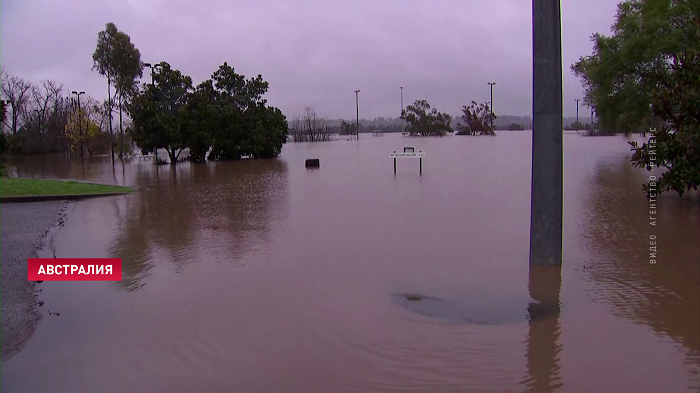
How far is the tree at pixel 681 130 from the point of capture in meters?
10.9

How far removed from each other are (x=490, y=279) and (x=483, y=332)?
6.11 ft

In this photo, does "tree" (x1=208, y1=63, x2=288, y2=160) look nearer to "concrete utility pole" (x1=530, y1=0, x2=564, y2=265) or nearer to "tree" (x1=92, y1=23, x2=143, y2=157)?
"tree" (x1=92, y1=23, x2=143, y2=157)

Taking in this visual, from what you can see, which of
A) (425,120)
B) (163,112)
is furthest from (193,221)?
→ (425,120)

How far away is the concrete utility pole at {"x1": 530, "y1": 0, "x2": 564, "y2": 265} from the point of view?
7215 millimetres

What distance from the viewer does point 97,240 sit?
10305mm

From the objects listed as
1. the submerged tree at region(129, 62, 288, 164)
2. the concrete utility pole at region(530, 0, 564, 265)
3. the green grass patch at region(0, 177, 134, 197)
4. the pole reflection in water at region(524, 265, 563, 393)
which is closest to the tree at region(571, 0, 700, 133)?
the concrete utility pole at region(530, 0, 564, 265)

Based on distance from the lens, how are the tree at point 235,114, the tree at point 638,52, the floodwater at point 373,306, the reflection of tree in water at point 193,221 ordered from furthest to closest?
the tree at point 235,114 < the tree at point 638,52 < the reflection of tree in water at point 193,221 < the floodwater at point 373,306

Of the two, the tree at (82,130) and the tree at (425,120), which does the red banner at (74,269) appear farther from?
the tree at (425,120)

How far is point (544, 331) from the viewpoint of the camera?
550 centimetres

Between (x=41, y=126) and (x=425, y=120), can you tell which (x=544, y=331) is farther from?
(x=425, y=120)

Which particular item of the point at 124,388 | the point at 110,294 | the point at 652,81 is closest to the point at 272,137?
the point at 652,81

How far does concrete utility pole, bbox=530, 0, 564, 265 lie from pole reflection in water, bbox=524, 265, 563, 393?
583 millimetres

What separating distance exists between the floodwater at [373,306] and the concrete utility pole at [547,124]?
624mm

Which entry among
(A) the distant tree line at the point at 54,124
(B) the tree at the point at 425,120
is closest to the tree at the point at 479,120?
(B) the tree at the point at 425,120
